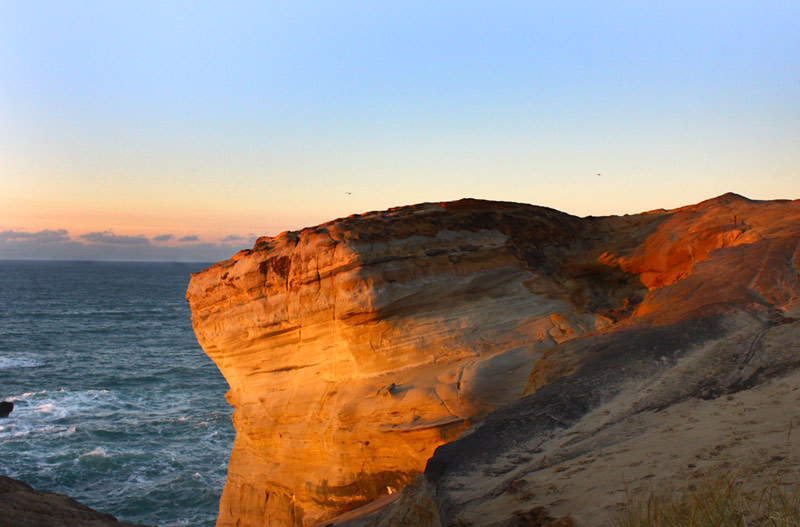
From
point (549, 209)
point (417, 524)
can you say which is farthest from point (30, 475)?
point (417, 524)

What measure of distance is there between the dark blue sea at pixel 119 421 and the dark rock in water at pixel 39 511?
21.1 ft

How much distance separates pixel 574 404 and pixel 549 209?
7.44 metres

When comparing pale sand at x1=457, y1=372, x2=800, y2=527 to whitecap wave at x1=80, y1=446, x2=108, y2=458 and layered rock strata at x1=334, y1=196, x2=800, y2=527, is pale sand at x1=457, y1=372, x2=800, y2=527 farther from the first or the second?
whitecap wave at x1=80, y1=446, x2=108, y2=458

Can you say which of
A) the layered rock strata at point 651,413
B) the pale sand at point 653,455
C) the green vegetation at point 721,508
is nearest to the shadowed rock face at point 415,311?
the layered rock strata at point 651,413

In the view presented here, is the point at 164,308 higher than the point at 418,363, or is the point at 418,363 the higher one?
the point at 418,363

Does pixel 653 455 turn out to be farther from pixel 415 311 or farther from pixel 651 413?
pixel 415 311

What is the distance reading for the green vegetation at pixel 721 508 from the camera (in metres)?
3.57

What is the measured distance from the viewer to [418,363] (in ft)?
35.0

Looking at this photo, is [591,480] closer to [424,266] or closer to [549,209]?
[424,266]

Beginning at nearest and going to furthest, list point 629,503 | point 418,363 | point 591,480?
point 629,503
point 591,480
point 418,363

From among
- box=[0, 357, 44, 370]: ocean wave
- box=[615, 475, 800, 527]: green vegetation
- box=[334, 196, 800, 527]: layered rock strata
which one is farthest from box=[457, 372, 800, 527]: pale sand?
box=[0, 357, 44, 370]: ocean wave

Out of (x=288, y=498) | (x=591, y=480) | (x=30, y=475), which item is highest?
(x=591, y=480)

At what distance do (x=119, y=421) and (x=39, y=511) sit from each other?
1627cm

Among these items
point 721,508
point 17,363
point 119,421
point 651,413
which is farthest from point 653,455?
point 17,363
